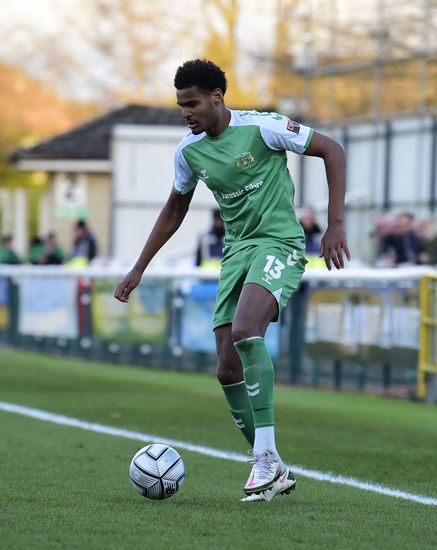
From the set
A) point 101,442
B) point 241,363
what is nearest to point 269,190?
point 241,363

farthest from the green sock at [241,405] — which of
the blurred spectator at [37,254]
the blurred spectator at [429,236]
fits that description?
the blurred spectator at [37,254]

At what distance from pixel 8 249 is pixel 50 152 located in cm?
1153

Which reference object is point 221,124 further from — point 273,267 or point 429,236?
point 429,236

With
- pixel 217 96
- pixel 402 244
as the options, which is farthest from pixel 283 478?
pixel 402 244

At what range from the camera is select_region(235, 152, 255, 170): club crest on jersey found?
731 cm

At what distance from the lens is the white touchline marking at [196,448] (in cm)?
752

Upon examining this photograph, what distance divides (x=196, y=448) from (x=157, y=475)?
8.45ft

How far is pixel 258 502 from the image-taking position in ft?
23.2

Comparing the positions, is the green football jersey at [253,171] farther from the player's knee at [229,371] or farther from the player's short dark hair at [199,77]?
the player's knee at [229,371]

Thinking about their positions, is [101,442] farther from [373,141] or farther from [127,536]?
[373,141]

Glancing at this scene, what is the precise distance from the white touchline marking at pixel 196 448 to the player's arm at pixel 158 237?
151 centimetres

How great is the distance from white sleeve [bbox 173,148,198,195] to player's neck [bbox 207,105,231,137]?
24 cm

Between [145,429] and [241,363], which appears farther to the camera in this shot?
[145,429]

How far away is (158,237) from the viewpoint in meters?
7.84
